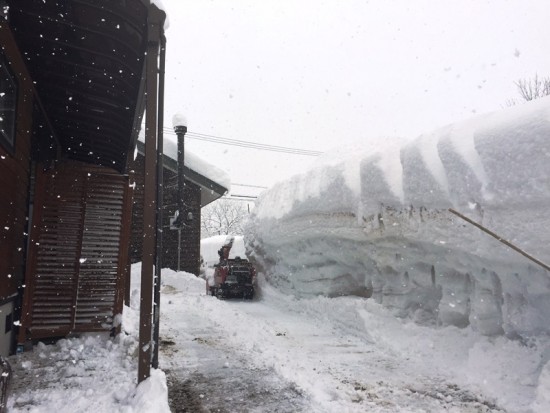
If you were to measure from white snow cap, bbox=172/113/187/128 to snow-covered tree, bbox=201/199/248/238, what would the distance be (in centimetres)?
4897

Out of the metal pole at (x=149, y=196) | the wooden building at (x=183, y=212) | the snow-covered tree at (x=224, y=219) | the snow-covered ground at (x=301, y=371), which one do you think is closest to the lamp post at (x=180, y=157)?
the wooden building at (x=183, y=212)

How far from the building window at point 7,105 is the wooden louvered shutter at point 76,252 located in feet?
4.48

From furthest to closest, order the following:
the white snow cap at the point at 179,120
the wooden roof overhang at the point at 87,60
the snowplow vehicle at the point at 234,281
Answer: the white snow cap at the point at 179,120 → the snowplow vehicle at the point at 234,281 → the wooden roof overhang at the point at 87,60

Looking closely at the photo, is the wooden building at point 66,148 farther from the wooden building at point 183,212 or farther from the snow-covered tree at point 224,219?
the snow-covered tree at point 224,219

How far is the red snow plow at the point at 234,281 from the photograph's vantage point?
14.8 meters

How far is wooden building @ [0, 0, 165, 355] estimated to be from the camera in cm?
446

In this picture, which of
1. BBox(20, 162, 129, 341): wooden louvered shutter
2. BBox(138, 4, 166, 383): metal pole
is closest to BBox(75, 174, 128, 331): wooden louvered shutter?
BBox(20, 162, 129, 341): wooden louvered shutter

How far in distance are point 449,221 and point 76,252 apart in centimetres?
573

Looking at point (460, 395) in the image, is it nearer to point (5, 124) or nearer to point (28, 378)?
point (28, 378)

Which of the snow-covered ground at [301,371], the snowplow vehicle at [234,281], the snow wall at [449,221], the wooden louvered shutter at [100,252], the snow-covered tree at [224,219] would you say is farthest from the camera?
the snow-covered tree at [224,219]

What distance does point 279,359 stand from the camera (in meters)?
5.92

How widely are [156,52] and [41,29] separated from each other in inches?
55.8

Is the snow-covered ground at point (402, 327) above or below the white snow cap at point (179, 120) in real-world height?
below

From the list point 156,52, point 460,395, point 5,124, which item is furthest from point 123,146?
point 460,395
